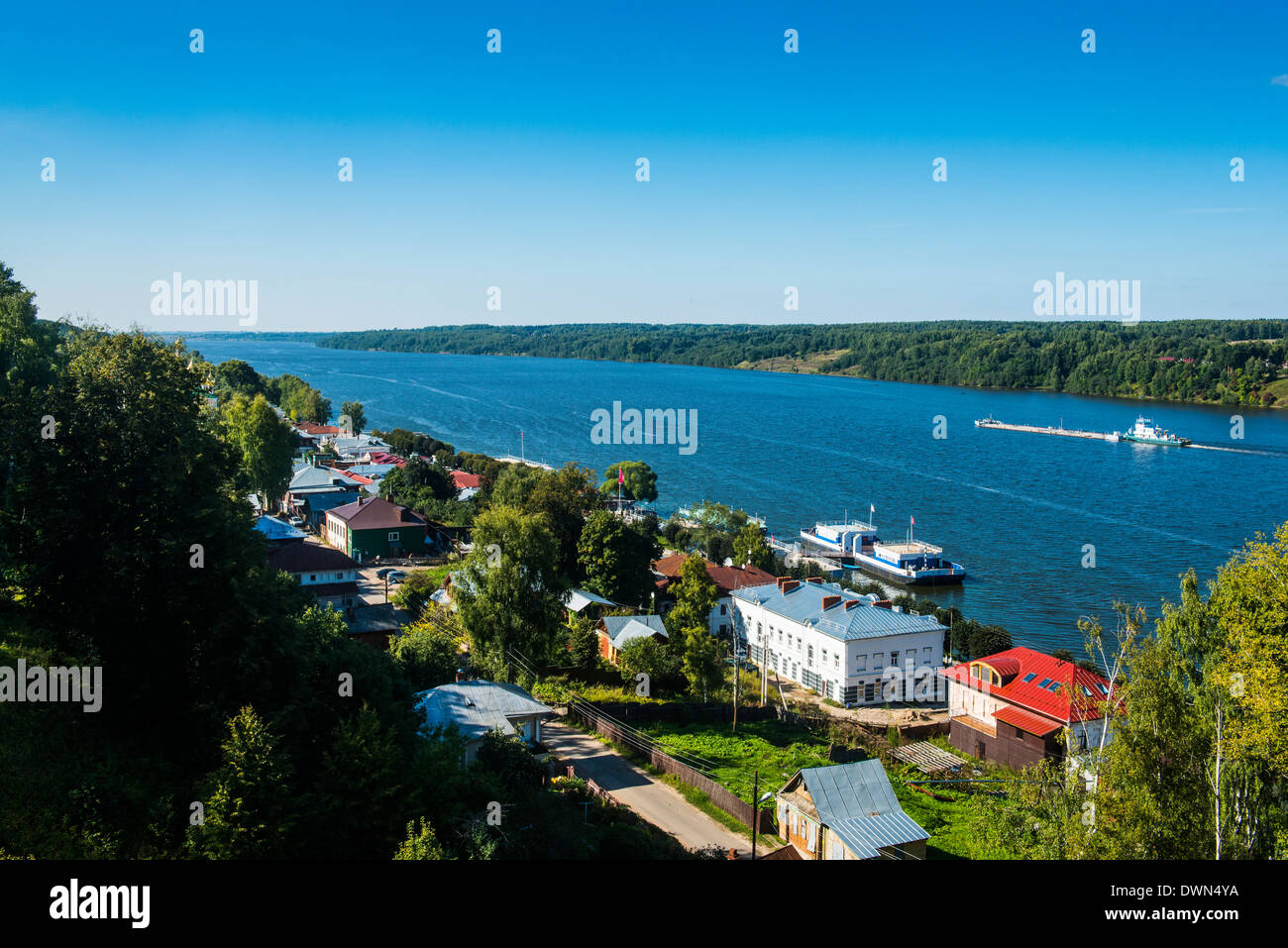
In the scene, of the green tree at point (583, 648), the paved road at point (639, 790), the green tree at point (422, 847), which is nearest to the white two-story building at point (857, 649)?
the green tree at point (583, 648)

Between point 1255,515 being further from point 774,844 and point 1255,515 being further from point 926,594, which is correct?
point 774,844

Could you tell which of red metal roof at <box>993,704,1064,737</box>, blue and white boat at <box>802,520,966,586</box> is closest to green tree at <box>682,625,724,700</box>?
red metal roof at <box>993,704,1064,737</box>

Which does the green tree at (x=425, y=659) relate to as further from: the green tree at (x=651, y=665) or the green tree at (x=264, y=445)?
the green tree at (x=264, y=445)

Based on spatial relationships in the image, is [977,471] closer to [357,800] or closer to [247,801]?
[357,800]

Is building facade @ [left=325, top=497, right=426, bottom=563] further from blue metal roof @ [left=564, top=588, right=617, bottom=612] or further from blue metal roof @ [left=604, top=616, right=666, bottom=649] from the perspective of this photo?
blue metal roof @ [left=604, top=616, right=666, bottom=649]

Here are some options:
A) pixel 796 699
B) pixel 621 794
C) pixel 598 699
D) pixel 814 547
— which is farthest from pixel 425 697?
pixel 814 547

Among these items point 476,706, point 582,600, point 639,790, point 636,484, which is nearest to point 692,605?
point 582,600
